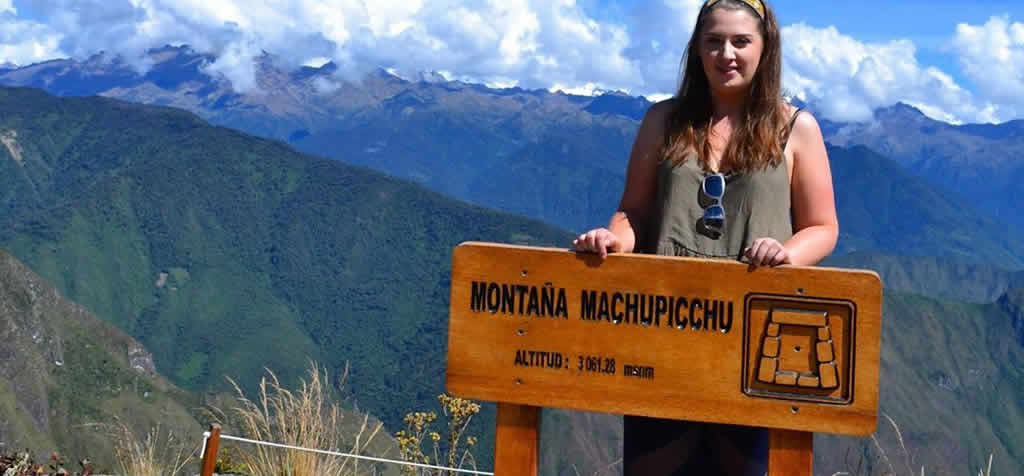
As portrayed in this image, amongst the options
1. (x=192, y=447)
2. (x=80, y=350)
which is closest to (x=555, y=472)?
(x=80, y=350)

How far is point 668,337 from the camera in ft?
11.8

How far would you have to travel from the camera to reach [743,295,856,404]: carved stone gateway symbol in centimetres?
342

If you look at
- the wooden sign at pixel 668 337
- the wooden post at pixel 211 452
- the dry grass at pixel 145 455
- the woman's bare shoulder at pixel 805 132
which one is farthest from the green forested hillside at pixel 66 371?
the woman's bare shoulder at pixel 805 132

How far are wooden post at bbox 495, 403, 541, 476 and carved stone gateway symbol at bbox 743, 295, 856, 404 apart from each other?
2.56ft

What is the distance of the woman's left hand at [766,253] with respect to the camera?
3457mm

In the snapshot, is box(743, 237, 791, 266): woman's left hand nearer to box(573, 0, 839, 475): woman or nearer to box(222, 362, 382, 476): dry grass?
box(573, 0, 839, 475): woman

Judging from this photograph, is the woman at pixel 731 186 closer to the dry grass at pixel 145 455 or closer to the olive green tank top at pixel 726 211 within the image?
the olive green tank top at pixel 726 211

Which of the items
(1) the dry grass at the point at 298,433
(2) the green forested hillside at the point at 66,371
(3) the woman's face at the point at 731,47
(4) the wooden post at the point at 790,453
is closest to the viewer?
(4) the wooden post at the point at 790,453

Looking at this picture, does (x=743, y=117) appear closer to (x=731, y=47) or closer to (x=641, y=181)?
(x=731, y=47)

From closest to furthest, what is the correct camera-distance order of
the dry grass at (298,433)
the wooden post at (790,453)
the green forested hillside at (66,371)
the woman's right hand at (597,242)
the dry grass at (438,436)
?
1. the wooden post at (790,453)
2. the woman's right hand at (597,242)
3. the dry grass at (298,433)
4. the dry grass at (438,436)
5. the green forested hillside at (66,371)

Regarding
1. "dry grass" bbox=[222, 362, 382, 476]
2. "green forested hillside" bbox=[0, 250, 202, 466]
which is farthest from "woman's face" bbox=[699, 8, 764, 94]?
"green forested hillside" bbox=[0, 250, 202, 466]

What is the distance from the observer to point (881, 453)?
4.92m

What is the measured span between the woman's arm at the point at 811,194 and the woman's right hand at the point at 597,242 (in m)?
0.59

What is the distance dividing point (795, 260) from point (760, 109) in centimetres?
57
